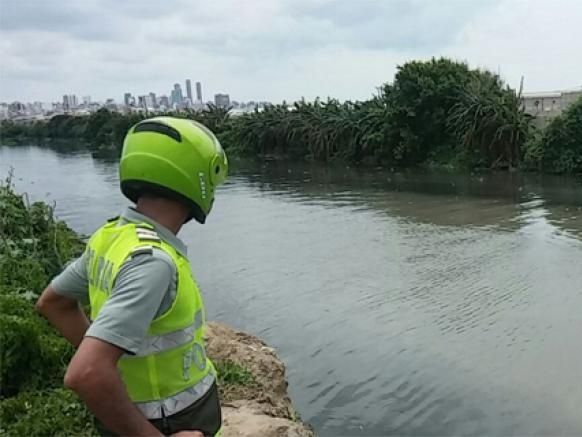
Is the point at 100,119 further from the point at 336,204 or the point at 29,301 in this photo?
the point at 29,301

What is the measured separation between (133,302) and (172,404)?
11.7 inches

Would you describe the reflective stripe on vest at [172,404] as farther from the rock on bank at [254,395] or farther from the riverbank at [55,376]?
the rock on bank at [254,395]

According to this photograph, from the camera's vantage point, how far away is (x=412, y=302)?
7.58m

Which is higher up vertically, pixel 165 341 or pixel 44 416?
pixel 165 341

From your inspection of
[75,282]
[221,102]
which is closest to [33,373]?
[75,282]

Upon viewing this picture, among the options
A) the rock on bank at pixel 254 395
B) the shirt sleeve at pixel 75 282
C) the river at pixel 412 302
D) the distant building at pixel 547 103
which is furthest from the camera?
the distant building at pixel 547 103

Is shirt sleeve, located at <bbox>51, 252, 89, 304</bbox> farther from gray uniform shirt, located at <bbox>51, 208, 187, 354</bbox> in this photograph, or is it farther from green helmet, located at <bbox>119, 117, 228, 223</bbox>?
gray uniform shirt, located at <bbox>51, 208, 187, 354</bbox>

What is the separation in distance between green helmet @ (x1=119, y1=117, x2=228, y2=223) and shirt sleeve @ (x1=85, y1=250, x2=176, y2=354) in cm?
20

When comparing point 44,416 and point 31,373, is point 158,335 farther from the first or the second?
point 31,373

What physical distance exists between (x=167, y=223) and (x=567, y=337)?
19.0 feet

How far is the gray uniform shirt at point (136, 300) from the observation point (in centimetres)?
123

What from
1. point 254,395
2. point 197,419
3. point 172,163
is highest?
point 172,163

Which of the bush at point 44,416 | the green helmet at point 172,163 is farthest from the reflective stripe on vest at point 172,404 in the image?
the bush at point 44,416

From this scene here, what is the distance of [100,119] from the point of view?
48.2 m
